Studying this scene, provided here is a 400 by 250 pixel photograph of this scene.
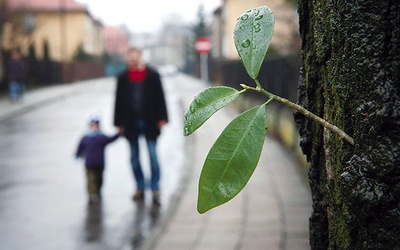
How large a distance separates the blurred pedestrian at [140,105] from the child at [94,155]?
301 mm

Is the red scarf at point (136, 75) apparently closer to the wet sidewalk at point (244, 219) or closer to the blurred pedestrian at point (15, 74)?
the wet sidewalk at point (244, 219)

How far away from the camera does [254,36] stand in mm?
765

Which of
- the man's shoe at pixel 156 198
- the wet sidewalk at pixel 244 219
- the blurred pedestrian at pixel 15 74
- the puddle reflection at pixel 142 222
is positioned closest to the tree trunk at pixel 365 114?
the wet sidewalk at pixel 244 219

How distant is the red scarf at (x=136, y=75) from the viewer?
23.3 ft

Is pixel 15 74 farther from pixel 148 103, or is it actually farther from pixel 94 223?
pixel 94 223

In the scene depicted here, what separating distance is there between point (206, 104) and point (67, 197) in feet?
23.4

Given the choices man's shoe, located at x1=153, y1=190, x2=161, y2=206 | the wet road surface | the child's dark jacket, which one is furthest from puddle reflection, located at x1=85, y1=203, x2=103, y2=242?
man's shoe, located at x1=153, y1=190, x2=161, y2=206

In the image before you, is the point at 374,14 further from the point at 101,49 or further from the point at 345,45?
the point at 101,49

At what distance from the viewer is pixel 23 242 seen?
225 inches

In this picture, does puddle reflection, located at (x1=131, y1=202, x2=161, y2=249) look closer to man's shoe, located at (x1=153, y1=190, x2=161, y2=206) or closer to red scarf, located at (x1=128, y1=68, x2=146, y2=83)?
man's shoe, located at (x1=153, y1=190, x2=161, y2=206)

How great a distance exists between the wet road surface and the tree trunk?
15.9 ft

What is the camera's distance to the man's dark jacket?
707 cm

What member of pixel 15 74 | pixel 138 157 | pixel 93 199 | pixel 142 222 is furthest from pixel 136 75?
pixel 15 74

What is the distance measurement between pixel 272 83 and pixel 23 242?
23.0 ft
